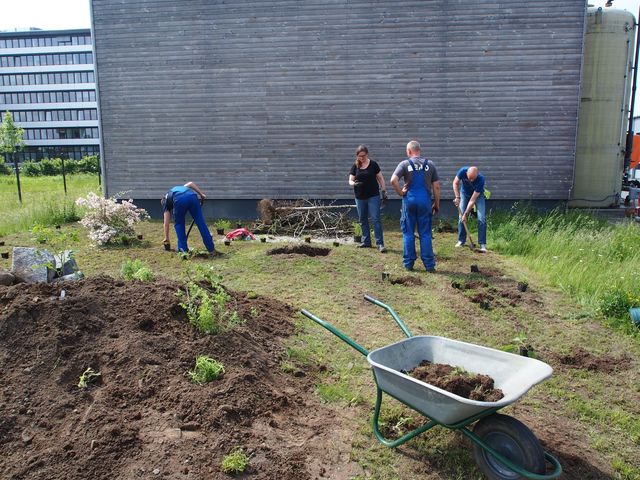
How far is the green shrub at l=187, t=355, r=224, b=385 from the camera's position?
377cm

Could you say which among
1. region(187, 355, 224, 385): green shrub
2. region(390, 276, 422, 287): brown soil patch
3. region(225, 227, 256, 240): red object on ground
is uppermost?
region(187, 355, 224, 385): green shrub

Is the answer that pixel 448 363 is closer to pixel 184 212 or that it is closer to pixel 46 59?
pixel 184 212

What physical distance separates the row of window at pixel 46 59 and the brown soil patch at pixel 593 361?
83.1 metres

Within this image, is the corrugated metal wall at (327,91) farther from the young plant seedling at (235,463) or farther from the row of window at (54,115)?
the row of window at (54,115)

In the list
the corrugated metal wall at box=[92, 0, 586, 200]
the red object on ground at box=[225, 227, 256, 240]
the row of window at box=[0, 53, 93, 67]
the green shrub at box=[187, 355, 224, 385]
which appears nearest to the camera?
the green shrub at box=[187, 355, 224, 385]

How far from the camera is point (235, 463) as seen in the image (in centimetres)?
298

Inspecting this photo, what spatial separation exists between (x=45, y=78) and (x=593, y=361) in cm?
8725

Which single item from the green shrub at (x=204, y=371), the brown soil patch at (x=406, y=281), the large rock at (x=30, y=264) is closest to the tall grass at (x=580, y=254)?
the brown soil patch at (x=406, y=281)

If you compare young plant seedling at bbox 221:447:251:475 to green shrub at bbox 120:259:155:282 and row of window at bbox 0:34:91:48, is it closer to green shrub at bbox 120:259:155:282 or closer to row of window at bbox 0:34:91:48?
green shrub at bbox 120:259:155:282

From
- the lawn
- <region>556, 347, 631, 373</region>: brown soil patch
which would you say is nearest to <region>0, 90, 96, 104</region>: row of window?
the lawn

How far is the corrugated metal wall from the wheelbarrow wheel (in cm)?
1025

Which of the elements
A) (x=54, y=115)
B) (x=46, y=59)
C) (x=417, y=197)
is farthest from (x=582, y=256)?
(x=46, y=59)

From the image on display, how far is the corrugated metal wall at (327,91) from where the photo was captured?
12.2 metres

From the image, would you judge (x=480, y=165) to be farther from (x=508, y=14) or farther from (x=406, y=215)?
(x=406, y=215)
